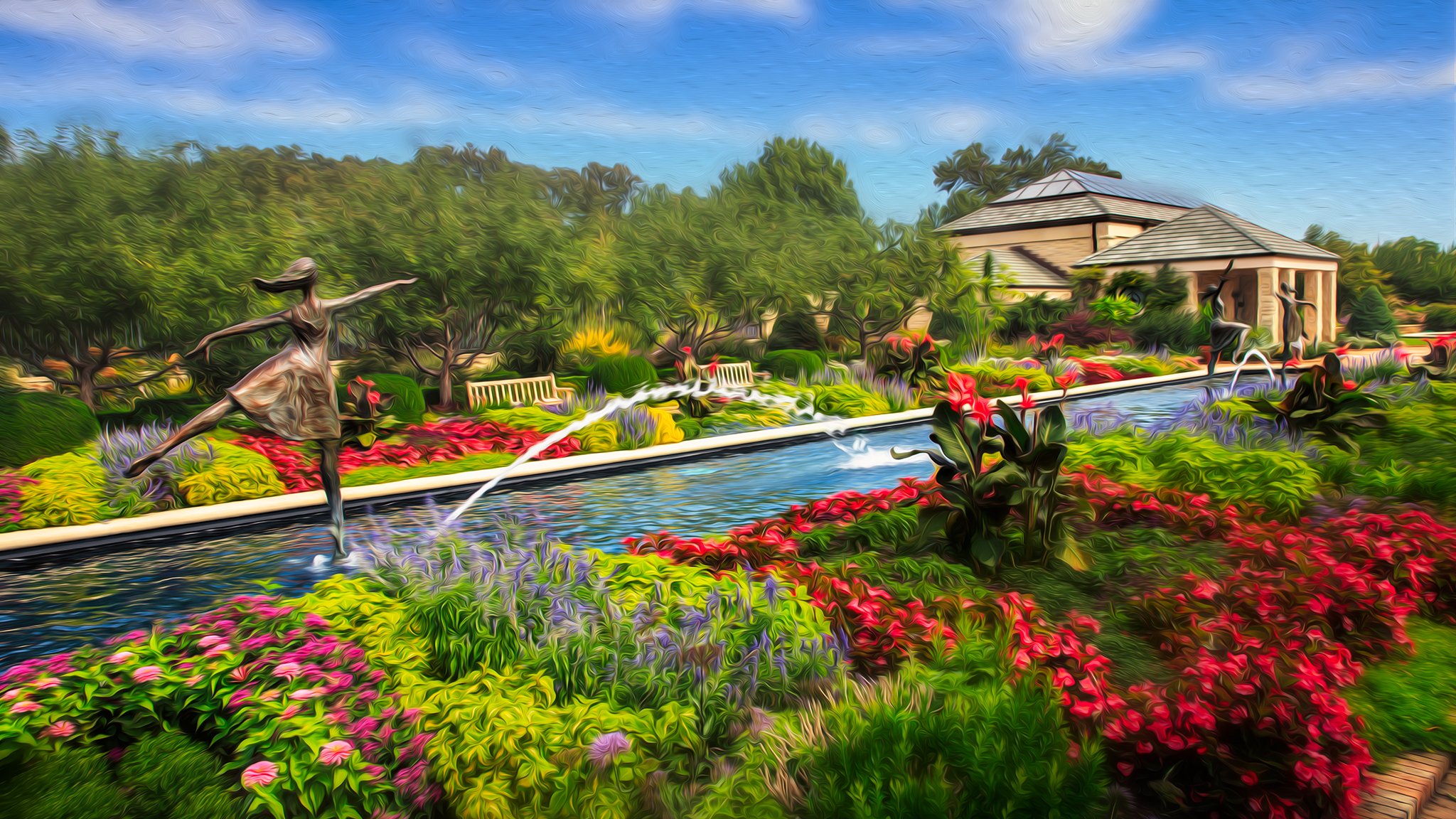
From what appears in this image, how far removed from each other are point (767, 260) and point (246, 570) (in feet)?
45.8

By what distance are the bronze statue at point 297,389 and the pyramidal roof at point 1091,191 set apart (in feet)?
116

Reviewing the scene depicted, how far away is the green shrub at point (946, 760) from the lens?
3.18 meters

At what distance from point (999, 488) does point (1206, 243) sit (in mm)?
27325

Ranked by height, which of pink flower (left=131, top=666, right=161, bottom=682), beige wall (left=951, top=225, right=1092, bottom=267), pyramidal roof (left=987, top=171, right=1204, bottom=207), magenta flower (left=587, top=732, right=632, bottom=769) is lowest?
magenta flower (left=587, top=732, right=632, bottom=769)

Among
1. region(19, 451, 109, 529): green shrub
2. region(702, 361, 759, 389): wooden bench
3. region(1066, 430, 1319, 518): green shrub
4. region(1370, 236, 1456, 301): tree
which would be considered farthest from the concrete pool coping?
region(1370, 236, 1456, 301): tree

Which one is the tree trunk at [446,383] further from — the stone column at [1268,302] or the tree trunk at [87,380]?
the stone column at [1268,302]

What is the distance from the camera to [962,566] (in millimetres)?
5496

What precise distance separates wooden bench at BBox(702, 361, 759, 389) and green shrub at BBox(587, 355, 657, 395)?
1241mm

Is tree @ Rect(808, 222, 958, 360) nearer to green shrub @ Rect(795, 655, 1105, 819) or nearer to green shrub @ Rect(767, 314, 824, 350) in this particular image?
green shrub @ Rect(767, 314, 824, 350)

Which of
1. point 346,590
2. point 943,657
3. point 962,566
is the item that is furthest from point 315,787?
point 962,566

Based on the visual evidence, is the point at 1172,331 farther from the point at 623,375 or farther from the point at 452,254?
the point at 452,254

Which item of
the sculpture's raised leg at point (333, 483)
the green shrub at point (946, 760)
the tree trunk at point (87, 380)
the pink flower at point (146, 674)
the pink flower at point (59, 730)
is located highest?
the tree trunk at point (87, 380)

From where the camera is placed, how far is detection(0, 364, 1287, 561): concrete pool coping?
25.1 ft

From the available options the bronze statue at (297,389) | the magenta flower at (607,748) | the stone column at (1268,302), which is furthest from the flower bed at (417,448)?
the stone column at (1268,302)
